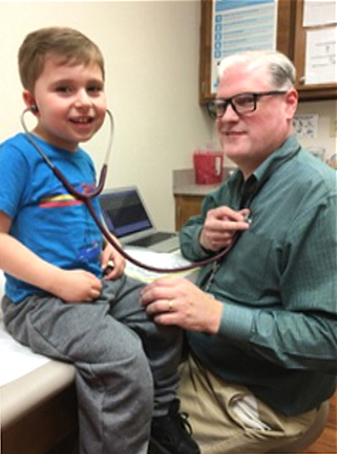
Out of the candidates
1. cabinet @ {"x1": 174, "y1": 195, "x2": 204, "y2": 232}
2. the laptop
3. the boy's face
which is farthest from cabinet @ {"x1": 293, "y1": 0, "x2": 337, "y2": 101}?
the boy's face

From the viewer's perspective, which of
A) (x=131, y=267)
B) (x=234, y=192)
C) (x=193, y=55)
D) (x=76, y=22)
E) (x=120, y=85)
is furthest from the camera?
(x=193, y=55)

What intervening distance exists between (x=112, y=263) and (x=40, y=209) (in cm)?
25

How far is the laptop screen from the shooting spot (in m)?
1.76

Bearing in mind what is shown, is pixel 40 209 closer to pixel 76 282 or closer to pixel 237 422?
pixel 76 282

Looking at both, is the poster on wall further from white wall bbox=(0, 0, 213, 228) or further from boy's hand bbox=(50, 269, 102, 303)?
boy's hand bbox=(50, 269, 102, 303)

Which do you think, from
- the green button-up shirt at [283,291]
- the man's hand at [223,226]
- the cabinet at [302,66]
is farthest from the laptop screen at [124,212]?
the cabinet at [302,66]

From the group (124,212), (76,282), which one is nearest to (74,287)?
(76,282)

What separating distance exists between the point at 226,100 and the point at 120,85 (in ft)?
3.36

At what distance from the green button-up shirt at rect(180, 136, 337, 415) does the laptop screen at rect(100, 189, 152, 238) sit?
2.31 feet

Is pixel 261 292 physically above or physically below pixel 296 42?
below

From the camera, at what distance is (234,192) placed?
129 cm

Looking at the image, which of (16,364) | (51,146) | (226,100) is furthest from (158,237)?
(16,364)

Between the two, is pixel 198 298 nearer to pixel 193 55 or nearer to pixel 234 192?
pixel 234 192

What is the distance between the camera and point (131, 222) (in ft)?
6.14
